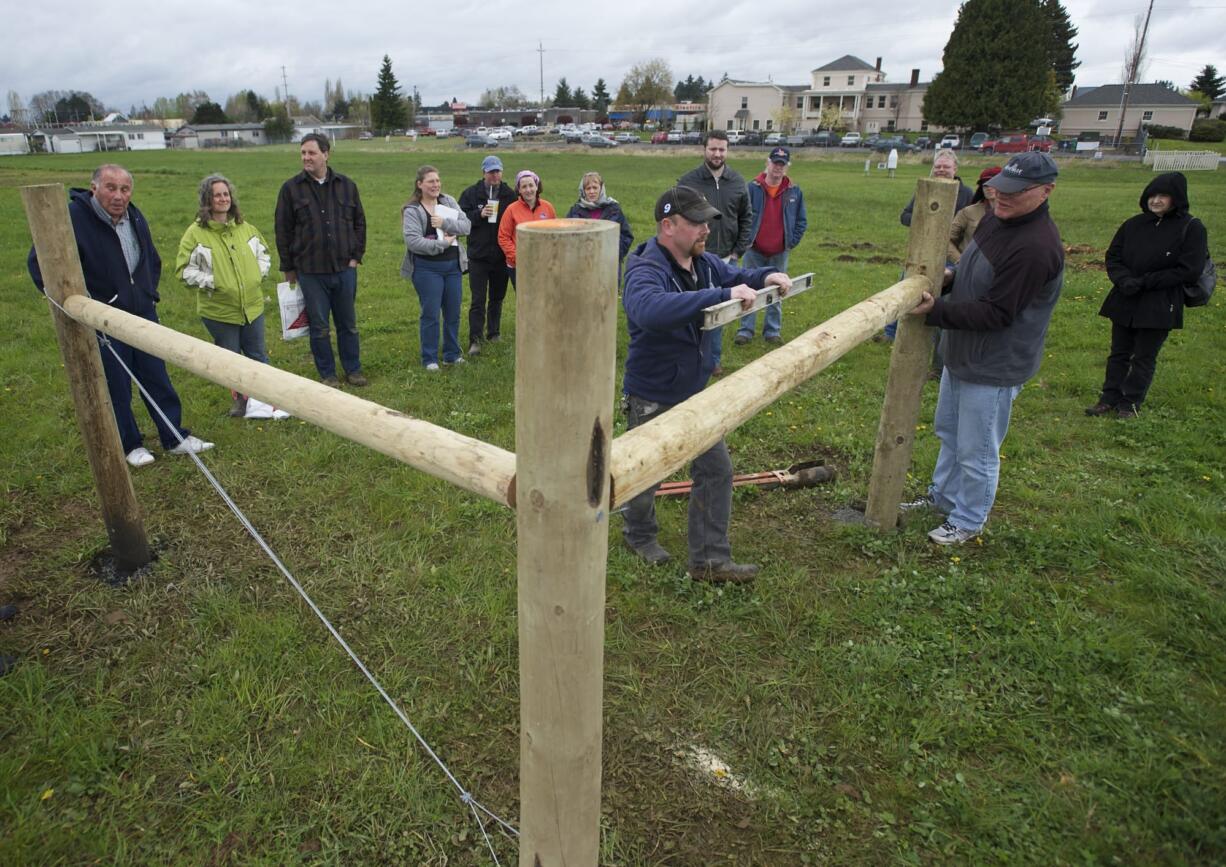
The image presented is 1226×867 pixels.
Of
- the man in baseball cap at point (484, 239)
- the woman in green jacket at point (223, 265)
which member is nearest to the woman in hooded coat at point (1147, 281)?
the man in baseball cap at point (484, 239)

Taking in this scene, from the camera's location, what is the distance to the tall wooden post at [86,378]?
358cm

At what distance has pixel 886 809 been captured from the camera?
274 cm

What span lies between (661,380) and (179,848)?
108 inches

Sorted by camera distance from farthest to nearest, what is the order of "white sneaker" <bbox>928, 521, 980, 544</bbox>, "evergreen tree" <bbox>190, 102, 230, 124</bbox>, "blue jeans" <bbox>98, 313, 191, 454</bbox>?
"evergreen tree" <bbox>190, 102, 230, 124</bbox> → "blue jeans" <bbox>98, 313, 191, 454</bbox> → "white sneaker" <bbox>928, 521, 980, 544</bbox>

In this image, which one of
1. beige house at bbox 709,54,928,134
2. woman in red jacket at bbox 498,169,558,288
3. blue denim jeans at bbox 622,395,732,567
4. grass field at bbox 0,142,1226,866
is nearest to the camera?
grass field at bbox 0,142,1226,866

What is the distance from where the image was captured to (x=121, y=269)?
5.02 m

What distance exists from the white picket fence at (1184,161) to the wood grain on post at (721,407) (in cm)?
3807

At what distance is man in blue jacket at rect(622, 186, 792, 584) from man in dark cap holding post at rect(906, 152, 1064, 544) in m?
1.15

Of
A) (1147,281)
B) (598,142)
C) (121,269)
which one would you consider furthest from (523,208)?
(598,142)

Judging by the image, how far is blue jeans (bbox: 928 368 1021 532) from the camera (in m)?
4.15

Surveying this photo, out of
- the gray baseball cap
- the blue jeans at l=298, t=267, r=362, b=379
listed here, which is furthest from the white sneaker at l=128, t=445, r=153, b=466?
the gray baseball cap

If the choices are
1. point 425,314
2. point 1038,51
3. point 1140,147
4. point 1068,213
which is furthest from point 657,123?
point 425,314

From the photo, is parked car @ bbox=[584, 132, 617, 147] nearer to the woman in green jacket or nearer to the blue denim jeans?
the woman in green jacket

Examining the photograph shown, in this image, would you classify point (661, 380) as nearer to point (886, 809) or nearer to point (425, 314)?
point (886, 809)
